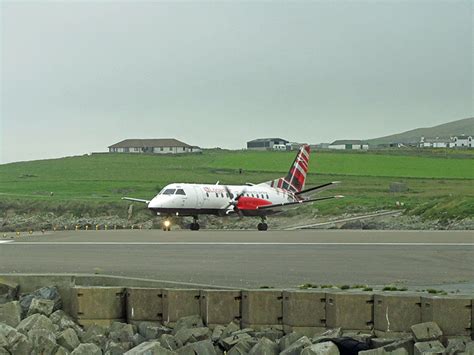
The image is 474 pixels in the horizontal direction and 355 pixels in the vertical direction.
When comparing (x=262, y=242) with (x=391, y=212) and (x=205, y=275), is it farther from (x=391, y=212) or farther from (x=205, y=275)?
(x=391, y=212)

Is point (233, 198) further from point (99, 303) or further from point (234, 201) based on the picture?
point (99, 303)

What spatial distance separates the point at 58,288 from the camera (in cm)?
1842

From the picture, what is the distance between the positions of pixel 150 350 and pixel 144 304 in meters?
2.28

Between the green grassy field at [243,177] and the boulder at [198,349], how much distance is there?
1287 inches

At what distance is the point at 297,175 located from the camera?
2117 inches

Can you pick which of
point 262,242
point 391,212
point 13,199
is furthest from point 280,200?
point 13,199

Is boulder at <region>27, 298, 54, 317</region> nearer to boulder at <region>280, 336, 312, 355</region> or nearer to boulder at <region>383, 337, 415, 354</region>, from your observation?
boulder at <region>280, 336, 312, 355</region>

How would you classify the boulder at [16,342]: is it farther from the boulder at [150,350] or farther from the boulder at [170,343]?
the boulder at [170,343]

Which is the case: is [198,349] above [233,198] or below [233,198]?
below

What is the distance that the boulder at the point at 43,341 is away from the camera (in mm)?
16047

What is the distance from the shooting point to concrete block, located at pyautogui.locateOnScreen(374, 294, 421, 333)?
14.5m

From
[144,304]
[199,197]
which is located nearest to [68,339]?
[144,304]

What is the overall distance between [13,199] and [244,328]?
55.5 metres

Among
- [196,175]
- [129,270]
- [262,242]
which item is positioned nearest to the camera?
[129,270]
